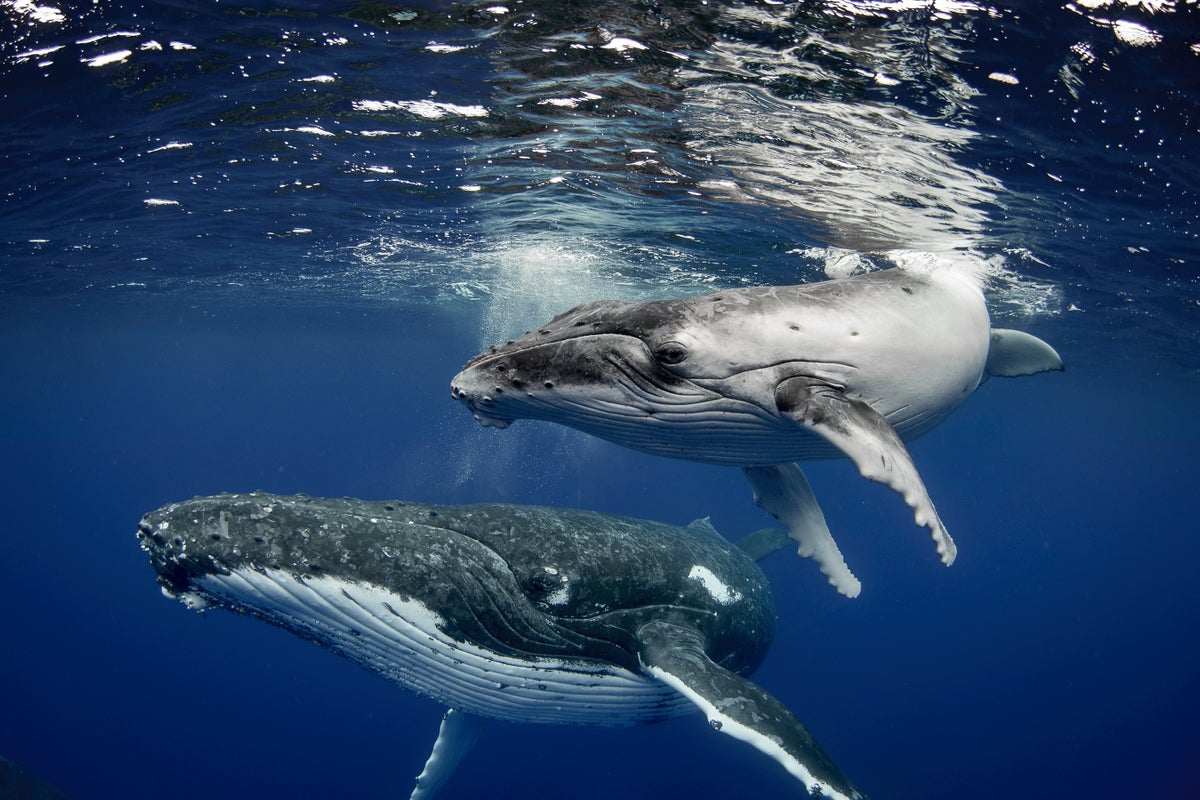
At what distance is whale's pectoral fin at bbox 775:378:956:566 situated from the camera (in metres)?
3.48

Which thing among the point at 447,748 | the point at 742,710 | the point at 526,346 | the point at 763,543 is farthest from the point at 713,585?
the point at 447,748

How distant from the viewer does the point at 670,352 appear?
3637 mm

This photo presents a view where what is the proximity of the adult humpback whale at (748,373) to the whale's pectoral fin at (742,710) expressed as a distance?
182 cm

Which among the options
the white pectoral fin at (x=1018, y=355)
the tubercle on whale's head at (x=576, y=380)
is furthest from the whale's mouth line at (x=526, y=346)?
the white pectoral fin at (x=1018, y=355)

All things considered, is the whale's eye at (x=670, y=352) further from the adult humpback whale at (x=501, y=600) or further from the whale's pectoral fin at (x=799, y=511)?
the whale's pectoral fin at (x=799, y=511)

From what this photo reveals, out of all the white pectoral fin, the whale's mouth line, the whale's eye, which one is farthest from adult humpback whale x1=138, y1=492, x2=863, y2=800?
the white pectoral fin

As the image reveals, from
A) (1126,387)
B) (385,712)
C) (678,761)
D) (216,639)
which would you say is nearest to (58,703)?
(216,639)

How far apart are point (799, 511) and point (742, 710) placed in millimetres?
2334

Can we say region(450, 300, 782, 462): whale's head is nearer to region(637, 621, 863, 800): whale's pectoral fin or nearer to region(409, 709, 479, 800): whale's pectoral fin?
region(637, 621, 863, 800): whale's pectoral fin

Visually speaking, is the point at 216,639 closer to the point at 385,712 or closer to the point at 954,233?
the point at 385,712

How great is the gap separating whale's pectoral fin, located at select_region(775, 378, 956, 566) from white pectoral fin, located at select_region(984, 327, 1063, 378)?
4.00m

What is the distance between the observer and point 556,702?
632cm

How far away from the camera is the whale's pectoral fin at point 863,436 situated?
3.48 m

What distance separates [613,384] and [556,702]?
413 cm
